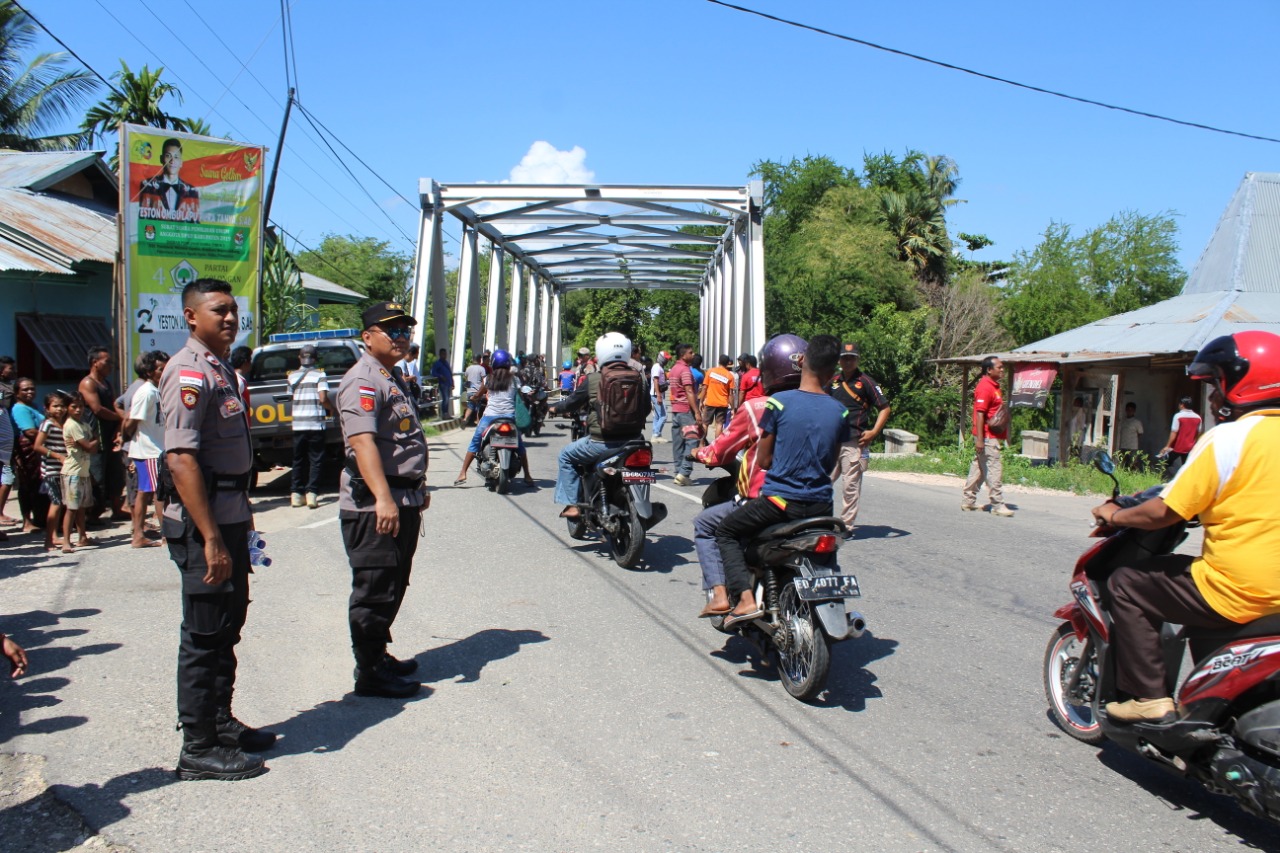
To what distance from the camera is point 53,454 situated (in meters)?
8.53

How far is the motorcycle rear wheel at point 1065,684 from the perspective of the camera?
4281 mm

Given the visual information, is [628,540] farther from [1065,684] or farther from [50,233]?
[50,233]

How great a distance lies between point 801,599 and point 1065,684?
3.99 ft

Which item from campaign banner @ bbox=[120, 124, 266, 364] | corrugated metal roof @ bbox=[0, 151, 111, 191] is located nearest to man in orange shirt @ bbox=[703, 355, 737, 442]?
campaign banner @ bbox=[120, 124, 266, 364]

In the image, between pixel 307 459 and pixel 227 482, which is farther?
pixel 307 459

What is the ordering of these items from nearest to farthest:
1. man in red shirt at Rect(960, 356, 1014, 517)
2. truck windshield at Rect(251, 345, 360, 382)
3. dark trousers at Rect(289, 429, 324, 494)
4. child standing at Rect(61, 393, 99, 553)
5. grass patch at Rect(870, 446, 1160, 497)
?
1. child standing at Rect(61, 393, 99, 553)
2. man in red shirt at Rect(960, 356, 1014, 517)
3. dark trousers at Rect(289, 429, 324, 494)
4. truck windshield at Rect(251, 345, 360, 382)
5. grass patch at Rect(870, 446, 1160, 497)

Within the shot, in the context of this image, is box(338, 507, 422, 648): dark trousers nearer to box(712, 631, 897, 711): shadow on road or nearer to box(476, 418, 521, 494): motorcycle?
box(712, 631, 897, 711): shadow on road

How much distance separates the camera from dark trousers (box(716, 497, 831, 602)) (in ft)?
16.4

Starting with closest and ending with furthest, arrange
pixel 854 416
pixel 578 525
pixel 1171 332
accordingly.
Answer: pixel 578 525, pixel 854 416, pixel 1171 332

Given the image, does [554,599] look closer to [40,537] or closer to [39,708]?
[39,708]

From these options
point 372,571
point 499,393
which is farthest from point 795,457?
point 499,393

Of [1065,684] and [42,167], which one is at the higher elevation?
[42,167]

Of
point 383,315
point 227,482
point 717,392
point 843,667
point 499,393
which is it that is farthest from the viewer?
point 717,392

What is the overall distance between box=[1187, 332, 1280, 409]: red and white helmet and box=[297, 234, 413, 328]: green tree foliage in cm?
4377
